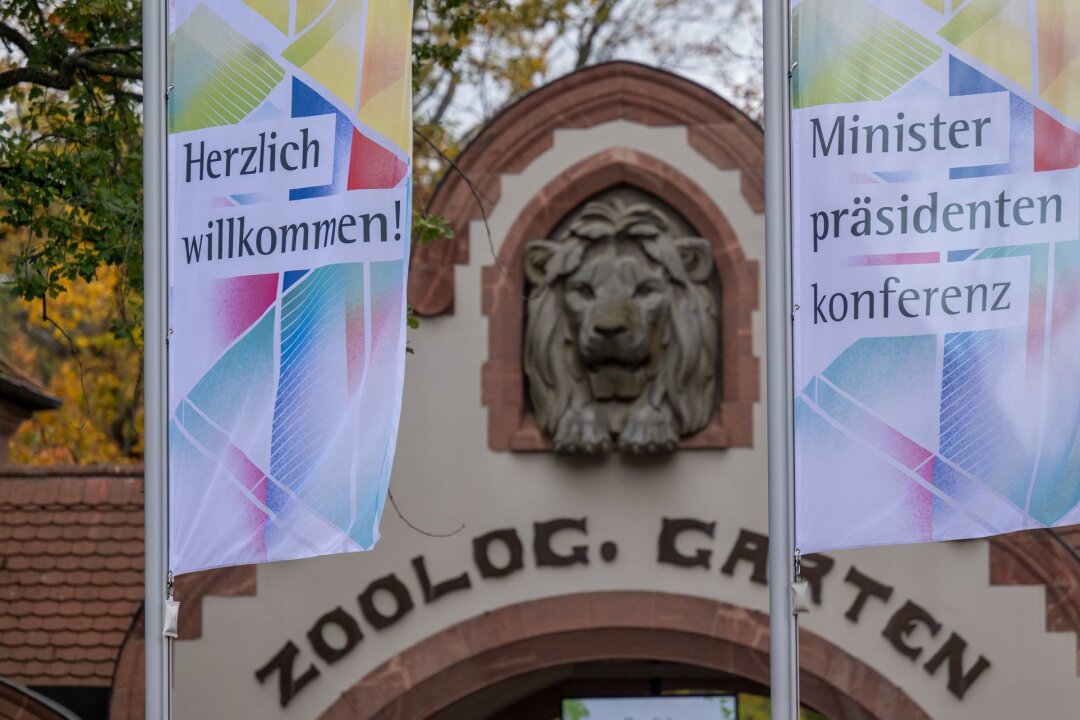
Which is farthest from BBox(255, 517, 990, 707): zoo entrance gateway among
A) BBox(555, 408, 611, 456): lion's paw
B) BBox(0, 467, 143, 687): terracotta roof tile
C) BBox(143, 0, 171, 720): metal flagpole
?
BBox(143, 0, 171, 720): metal flagpole

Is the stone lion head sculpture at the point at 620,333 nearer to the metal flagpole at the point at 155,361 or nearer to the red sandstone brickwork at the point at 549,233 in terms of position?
the red sandstone brickwork at the point at 549,233

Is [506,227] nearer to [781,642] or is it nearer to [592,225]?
[592,225]

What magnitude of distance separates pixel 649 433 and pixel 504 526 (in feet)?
3.92

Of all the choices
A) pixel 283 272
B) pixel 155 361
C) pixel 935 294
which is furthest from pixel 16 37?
pixel 935 294

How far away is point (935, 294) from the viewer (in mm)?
8359

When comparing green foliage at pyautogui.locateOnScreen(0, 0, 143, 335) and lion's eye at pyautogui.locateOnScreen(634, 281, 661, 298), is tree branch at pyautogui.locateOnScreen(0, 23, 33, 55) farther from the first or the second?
lion's eye at pyautogui.locateOnScreen(634, 281, 661, 298)

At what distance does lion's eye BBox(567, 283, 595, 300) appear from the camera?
44.0ft

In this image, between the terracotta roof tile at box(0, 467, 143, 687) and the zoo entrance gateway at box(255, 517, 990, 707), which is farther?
the terracotta roof tile at box(0, 467, 143, 687)

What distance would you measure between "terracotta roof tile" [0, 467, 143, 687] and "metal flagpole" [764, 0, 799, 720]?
6.52 m


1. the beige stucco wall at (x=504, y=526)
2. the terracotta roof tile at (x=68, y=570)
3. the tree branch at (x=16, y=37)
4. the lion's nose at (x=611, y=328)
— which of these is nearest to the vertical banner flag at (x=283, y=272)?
the tree branch at (x=16, y=37)

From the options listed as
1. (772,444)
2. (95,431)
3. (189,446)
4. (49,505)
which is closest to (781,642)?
(772,444)

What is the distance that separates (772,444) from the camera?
855cm

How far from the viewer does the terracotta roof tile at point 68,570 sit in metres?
13.7

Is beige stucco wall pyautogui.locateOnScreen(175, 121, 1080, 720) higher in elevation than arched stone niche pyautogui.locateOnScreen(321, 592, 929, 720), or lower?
higher
